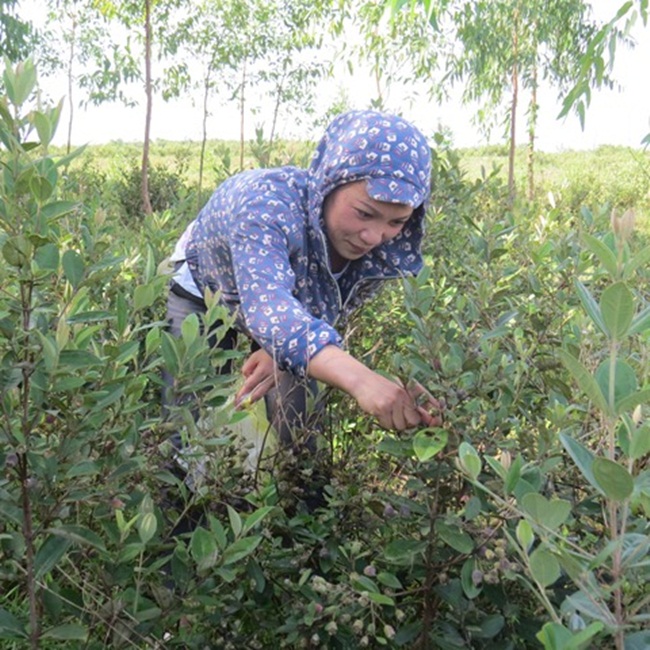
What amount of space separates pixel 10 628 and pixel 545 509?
87cm

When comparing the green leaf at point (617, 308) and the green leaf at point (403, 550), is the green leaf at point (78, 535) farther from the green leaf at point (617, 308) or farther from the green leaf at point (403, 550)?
the green leaf at point (617, 308)

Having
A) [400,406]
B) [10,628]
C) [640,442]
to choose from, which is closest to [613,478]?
[640,442]

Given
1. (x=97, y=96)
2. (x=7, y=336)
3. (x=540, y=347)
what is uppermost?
(x=97, y=96)

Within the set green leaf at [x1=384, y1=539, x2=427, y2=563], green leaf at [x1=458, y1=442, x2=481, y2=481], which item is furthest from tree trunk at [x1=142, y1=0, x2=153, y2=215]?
green leaf at [x1=458, y1=442, x2=481, y2=481]

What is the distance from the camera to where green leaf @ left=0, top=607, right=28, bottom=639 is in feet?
4.35

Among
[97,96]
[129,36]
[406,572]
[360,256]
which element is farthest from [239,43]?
[406,572]

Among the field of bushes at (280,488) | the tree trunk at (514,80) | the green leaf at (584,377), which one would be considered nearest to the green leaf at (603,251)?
the field of bushes at (280,488)

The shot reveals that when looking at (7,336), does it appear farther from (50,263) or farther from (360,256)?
(360,256)

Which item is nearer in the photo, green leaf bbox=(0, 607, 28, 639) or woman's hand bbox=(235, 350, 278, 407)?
green leaf bbox=(0, 607, 28, 639)

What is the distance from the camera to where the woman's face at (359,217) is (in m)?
2.17

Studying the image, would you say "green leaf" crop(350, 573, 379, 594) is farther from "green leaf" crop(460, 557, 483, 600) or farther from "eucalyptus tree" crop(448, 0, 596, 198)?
"eucalyptus tree" crop(448, 0, 596, 198)

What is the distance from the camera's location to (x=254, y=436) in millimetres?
2383

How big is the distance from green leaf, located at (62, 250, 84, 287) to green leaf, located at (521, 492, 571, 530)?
0.78 metres

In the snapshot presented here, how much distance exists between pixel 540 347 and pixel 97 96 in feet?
42.5
